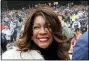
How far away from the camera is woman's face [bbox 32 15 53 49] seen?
1318 mm

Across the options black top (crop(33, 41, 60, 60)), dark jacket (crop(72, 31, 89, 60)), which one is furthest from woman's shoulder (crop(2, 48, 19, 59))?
dark jacket (crop(72, 31, 89, 60))

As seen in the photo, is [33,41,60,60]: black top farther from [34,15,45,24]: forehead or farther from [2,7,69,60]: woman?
[34,15,45,24]: forehead

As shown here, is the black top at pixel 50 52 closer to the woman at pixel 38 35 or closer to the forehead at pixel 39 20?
the woman at pixel 38 35

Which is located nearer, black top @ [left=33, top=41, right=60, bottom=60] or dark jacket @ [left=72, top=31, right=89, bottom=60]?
dark jacket @ [left=72, top=31, right=89, bottom=60]

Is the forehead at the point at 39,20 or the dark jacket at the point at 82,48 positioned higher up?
the forehead at the point at 39,20

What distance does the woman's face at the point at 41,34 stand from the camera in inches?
51.9

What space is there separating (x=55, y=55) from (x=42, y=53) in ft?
0.35

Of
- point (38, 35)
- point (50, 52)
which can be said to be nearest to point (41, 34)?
point (38, 35)

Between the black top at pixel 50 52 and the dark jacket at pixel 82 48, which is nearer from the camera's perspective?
the dark jacket at pixel 82 48

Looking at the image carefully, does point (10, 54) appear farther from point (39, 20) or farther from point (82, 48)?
point (82, 48)

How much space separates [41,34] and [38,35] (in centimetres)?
1

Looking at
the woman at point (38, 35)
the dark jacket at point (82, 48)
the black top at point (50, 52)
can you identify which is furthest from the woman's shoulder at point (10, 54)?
the dark jacket at point (82, 48)

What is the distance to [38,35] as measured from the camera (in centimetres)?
133

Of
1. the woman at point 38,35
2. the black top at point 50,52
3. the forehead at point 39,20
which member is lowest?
the black top at point 50,52
